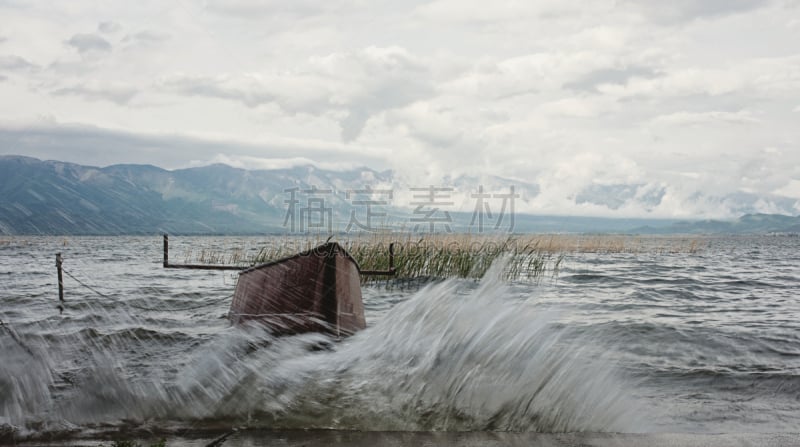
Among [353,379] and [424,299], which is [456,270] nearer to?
[424,299]

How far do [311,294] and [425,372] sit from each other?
2.74 metres

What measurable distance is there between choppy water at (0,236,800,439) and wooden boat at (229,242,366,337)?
286 mm

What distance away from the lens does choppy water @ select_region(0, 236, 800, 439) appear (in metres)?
4.95

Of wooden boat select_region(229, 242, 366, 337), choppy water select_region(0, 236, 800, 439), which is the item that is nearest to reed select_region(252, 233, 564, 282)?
choppy water select_region(0, 236, 800, 439)

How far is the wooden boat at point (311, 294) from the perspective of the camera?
8.12 m

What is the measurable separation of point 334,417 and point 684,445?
2735mm

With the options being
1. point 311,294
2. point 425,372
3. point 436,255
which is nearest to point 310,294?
point 311,294

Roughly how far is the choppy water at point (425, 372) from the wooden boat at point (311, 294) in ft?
0.94

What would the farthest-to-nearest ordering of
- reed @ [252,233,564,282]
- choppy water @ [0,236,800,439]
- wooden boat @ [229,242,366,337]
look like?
1. reed @ [252,233,564,282]
2. wooden boat @ [229,242,366,337]
3. choppy water @ [0,236,800,439]

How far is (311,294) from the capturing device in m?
8.17

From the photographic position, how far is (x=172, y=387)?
599 centimetres

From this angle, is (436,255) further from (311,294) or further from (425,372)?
(425,372)

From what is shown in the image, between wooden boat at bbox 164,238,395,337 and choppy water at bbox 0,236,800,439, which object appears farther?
wooden boat at bbox 164,238,395,337

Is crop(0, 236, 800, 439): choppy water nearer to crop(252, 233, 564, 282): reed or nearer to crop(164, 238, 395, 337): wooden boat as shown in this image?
crop(164, 238, 395, 337): wooden boat
